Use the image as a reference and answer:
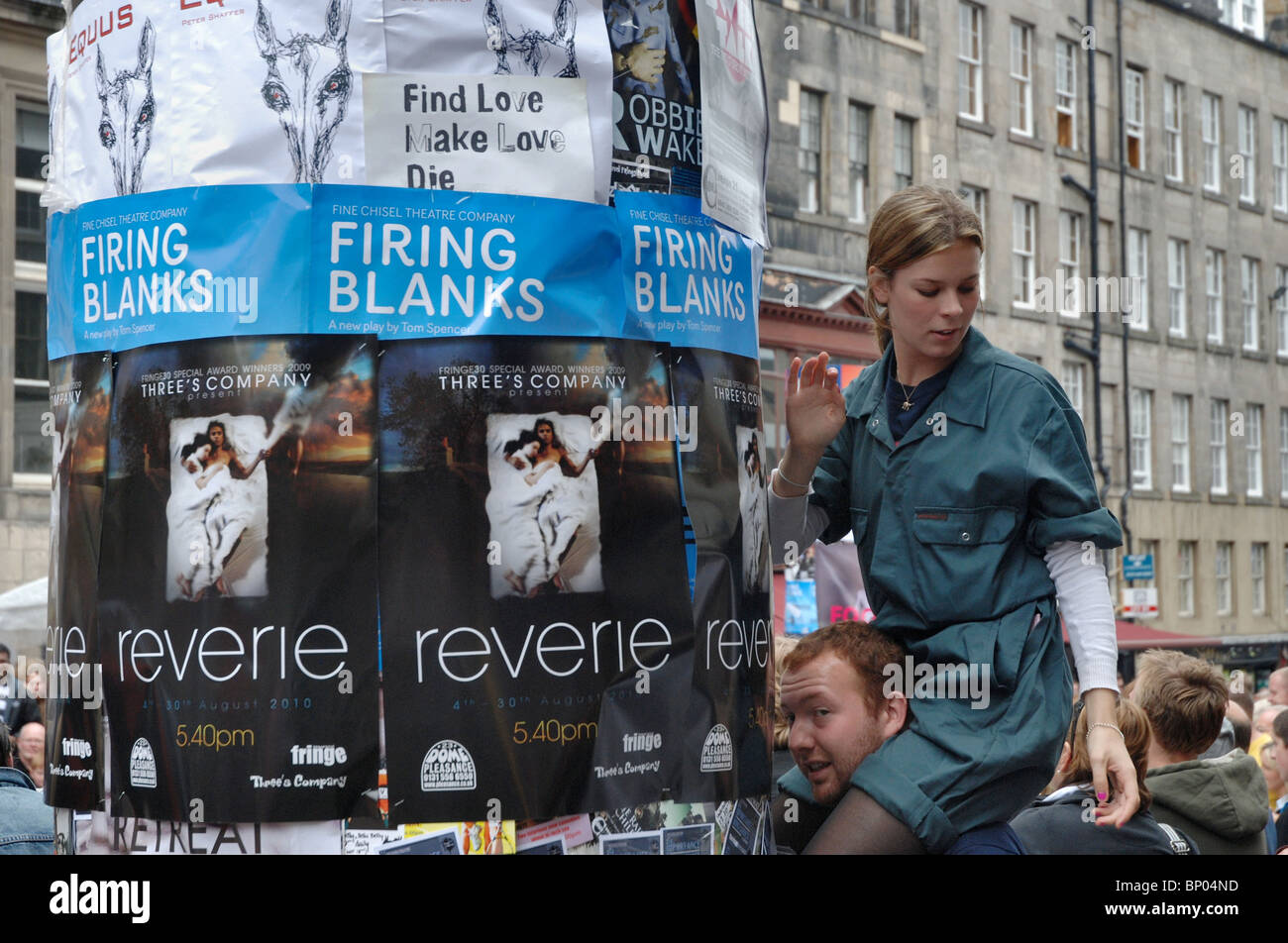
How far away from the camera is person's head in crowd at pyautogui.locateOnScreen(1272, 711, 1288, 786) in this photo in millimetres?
8523

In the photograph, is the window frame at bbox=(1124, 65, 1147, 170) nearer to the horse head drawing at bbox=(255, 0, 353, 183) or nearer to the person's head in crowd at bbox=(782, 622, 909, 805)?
the person's head in crowd at bbox=(782, 622, 909, 805)

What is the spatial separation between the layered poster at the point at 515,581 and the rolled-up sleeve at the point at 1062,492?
750 millimetres

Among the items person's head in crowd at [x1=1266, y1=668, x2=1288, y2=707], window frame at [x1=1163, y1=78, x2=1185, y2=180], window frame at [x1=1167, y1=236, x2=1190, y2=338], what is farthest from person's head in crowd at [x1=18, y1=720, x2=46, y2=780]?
window frame at [x1=1163, y1=78, x2=1185, y2=180]

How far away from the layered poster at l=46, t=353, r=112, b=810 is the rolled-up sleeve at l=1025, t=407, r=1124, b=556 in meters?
1.79

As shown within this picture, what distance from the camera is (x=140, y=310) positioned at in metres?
3.13

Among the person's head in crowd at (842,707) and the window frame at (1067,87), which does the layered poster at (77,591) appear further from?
the window frame at (1067,87)

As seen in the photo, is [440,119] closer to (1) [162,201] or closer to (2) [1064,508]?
(1) [162,201]

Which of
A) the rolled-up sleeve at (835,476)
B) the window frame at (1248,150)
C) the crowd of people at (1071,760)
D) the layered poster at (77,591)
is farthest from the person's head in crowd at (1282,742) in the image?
the window frame at (1248,150)

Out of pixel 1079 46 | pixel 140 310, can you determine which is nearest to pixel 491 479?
pixel 140 310

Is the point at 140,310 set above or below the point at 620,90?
below

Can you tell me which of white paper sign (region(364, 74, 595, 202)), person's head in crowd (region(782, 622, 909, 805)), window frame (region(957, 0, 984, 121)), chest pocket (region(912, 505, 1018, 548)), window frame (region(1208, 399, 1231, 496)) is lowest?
person's head in crowd (region(782, 622, 909, 805))
